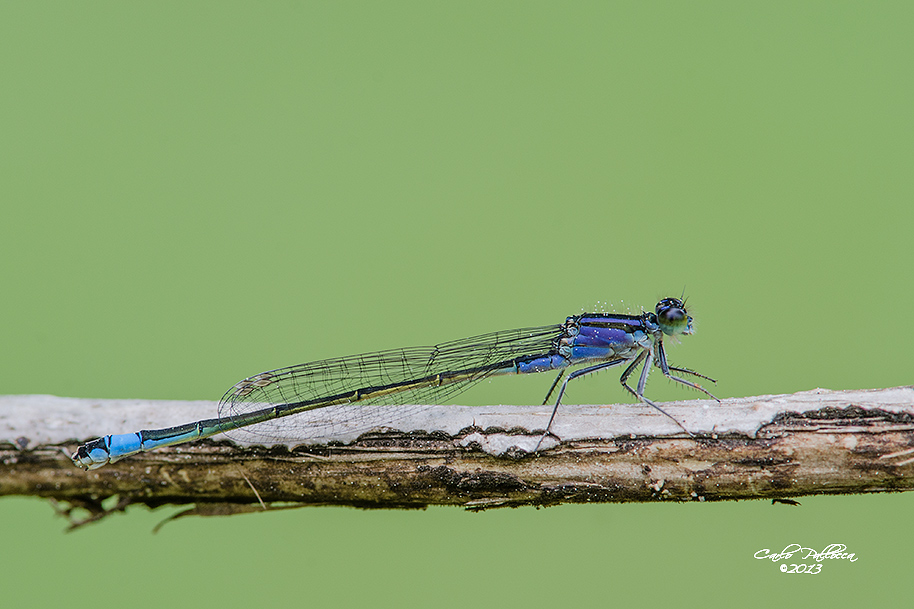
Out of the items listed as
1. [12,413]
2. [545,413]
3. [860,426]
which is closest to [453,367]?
[545,413]

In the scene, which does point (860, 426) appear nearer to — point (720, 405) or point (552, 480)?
point (720, 405)

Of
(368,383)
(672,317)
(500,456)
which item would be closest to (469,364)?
(368,383)

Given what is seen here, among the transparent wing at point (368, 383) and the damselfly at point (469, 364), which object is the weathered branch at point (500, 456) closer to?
the transparent wing at point (368, 383)

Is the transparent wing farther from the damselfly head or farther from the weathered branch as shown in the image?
the damselfly head

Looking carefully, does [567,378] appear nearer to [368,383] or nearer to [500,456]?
[500,456]

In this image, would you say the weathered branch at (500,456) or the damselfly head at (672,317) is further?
the damselfly head at (672,317)

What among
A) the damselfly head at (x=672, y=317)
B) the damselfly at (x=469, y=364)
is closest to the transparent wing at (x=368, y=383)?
the damselfly at (x=469, y=364)
